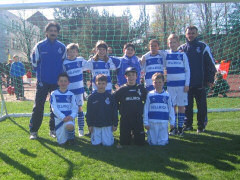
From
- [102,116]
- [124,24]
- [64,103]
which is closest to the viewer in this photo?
[102,116]

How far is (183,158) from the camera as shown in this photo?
3809 millimetres

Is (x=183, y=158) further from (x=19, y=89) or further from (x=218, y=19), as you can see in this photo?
(x=19, y=89)

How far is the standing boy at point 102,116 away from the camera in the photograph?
14.7 feet

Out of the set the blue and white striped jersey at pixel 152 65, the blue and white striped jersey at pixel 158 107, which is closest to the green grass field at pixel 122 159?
the blue and white striped jersey at pixel 158 107

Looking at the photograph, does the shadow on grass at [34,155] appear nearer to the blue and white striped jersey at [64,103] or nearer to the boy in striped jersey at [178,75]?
the blue and white striped jersey at [64,103]

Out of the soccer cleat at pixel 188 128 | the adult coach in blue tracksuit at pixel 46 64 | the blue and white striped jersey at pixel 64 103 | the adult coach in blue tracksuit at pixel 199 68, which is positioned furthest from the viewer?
the soccer cleat at pixel 188 128

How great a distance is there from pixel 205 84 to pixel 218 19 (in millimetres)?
2544

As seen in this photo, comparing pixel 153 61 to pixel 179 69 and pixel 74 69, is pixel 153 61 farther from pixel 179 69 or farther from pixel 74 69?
pixel 74 69

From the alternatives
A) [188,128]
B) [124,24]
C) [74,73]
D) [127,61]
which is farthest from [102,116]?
[124,24]

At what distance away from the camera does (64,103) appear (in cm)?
462

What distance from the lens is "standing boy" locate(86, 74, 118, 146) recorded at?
4473 mm

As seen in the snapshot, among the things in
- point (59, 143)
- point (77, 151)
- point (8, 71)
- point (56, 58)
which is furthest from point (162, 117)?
point (8, 71)

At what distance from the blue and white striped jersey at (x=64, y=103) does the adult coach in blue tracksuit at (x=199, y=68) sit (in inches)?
92.0

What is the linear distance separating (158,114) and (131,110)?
1.51ft
